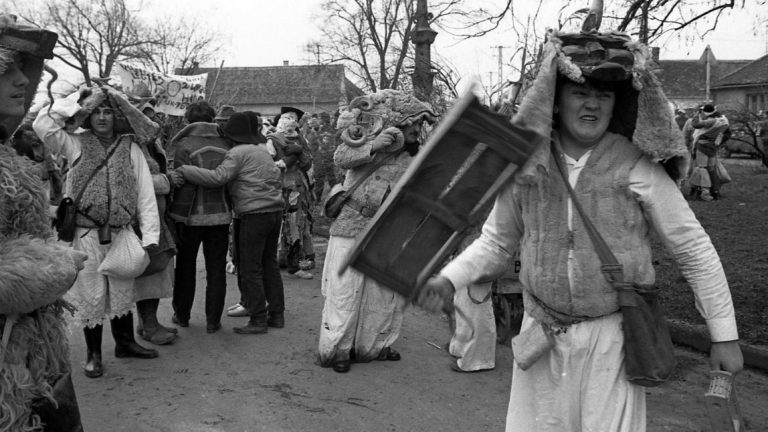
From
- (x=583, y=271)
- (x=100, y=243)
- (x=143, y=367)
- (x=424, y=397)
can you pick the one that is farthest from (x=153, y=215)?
(x=583, y=271)

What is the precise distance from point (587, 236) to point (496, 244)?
45 cm

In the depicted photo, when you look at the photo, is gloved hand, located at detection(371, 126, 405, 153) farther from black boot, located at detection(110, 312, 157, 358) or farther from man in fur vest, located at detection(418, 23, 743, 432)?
man in fur vest, located at detection(418, 23, 743, 432)

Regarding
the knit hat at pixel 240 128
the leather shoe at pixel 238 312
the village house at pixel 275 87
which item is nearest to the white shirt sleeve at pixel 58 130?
the knit hat at pixel 240 128

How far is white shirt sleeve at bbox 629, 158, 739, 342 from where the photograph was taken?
2.71 metres

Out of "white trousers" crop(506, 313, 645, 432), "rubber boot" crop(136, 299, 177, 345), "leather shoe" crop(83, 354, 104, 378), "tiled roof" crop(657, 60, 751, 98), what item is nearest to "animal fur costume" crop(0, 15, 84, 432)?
"white trousers" crop(506, 313, 645, 432)

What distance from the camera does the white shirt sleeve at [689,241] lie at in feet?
8.88

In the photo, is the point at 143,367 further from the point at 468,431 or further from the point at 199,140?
the point at 468,431

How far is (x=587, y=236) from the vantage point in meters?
2.73

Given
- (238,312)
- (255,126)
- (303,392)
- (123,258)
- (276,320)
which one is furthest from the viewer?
(238,312)

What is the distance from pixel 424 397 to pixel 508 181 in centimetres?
341

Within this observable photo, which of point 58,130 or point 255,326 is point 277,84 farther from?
point 58,130

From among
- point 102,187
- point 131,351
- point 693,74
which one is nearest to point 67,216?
point 102,187

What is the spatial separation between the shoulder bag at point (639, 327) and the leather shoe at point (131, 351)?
4579mm

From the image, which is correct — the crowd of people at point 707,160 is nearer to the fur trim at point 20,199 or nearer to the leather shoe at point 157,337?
the leather shoe at point 157,337
